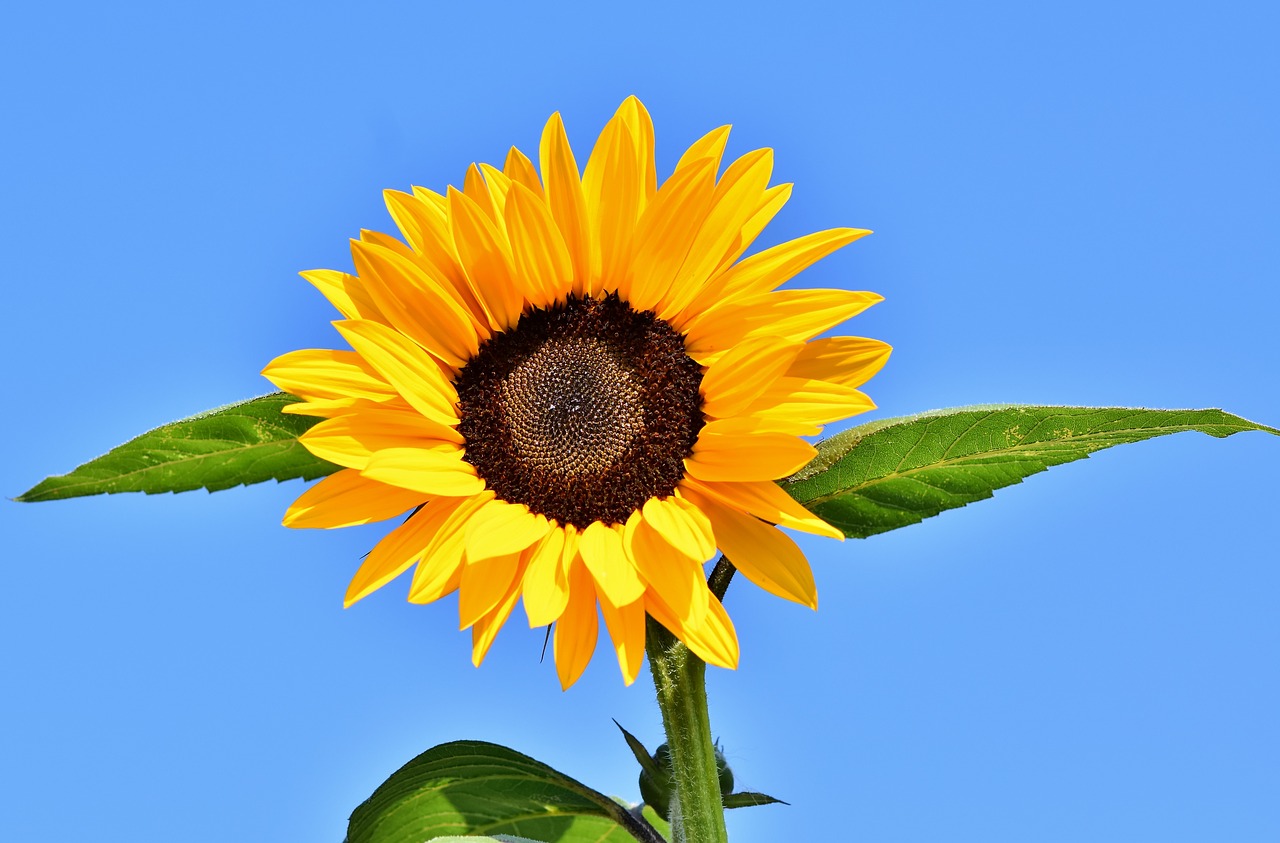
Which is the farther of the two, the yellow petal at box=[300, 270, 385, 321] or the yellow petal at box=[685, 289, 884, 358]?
the yellow petal at box=[300, 270, 385, 321]

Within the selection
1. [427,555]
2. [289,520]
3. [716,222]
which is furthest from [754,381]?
[289,520]

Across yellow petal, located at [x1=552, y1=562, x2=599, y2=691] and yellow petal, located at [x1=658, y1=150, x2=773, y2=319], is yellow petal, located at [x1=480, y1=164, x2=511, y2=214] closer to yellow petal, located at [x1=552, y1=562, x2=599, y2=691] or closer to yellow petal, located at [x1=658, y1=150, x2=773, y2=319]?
yellow petal, located at [x1=658, y1=150, x2=773, y2=319]

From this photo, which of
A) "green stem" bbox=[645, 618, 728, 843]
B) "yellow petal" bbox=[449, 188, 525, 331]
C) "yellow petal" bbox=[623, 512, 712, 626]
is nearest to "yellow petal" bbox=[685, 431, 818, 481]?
"yellow petal" bbox=[623, 512, 712, 626]

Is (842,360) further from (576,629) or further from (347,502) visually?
(347,502)

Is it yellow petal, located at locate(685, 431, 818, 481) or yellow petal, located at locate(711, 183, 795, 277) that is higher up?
yellow petal, located at locate(711, 183, 795, 277)

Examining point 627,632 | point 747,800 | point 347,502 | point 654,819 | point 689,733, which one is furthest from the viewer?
point 654,819

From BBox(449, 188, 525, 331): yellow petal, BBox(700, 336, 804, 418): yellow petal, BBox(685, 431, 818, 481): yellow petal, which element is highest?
BBox(449, 188, 525, 331): yellow petal

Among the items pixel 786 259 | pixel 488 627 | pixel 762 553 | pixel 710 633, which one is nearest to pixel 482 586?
pixel 488 627

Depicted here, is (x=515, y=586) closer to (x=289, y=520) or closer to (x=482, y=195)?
(x=289, y=520)
